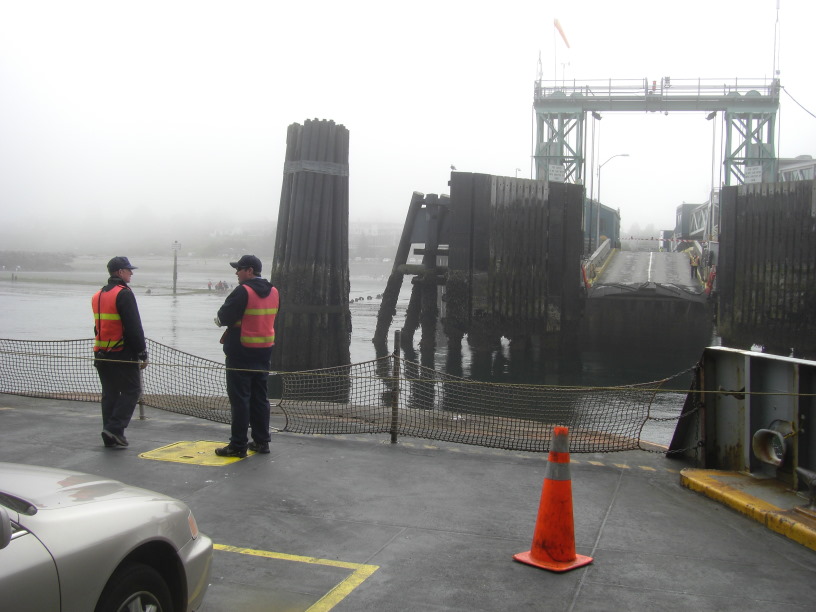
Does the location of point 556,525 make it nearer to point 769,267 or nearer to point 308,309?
point 308,309

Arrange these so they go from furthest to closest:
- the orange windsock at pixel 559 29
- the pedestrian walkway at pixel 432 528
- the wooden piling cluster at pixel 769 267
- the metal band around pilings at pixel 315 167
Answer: the orange windsock at pixel 559 29 → the wooden piling cluster at pixel 769 267 → the metal band around pilings at pixel 315 167 → the pedestrian walkway at pixel 432 528

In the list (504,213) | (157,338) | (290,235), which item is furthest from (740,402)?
(157,338)

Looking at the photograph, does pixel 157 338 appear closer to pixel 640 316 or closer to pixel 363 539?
pixel 640 316

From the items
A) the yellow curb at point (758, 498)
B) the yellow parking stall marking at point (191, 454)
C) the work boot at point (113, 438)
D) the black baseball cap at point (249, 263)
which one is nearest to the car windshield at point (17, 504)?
the yellow parking stall marking at point (191, 454)

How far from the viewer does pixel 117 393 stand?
23.1 ft

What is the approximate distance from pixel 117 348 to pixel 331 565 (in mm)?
3620

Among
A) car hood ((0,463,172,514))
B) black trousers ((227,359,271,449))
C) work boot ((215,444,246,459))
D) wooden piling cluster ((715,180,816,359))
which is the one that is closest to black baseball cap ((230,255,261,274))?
black trousers ((227,359,271,449))

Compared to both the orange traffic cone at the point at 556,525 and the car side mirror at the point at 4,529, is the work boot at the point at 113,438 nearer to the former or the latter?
the orange traffic cone at the point at 556,525

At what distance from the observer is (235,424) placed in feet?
21.8

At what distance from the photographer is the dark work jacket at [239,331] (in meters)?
6.48

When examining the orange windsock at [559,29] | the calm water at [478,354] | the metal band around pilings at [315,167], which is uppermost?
the orange windsock at [559,29]

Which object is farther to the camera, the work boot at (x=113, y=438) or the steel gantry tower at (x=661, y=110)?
the steel gantry tower at (x=661, y=110)

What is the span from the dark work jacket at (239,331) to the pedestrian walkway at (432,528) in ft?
2.73

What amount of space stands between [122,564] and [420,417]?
19.4 feet
